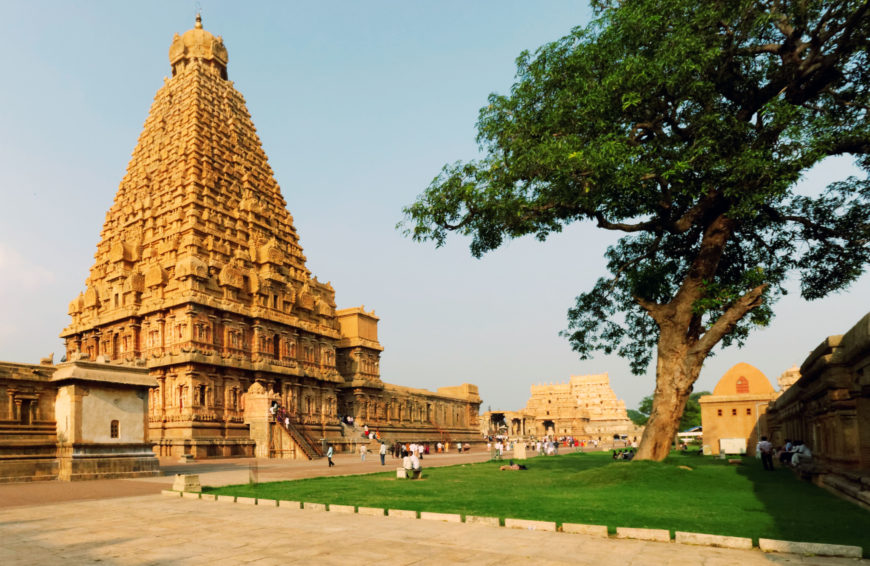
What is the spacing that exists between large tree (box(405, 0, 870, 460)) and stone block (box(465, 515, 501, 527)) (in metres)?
9.25

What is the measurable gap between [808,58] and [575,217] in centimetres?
743

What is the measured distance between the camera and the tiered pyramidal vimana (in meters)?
41.2

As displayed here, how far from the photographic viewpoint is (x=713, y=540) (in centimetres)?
912

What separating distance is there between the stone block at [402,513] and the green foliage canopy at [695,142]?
30.5ft

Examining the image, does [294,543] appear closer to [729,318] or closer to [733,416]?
[729,318]

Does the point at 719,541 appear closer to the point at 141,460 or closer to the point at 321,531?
the point at 321,531

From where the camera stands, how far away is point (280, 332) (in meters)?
49.2

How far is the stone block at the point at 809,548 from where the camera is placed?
809 centimetres

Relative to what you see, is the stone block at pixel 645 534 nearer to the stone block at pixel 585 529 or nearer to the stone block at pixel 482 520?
the stone block at pixel 585 529

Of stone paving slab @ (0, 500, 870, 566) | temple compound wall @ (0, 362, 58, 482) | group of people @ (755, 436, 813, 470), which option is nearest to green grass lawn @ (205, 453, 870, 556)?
group of people @ (755, 436, 813, 470)

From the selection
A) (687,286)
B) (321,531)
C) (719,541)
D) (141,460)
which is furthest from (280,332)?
(719,541)

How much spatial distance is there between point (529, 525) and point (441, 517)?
6.46ft

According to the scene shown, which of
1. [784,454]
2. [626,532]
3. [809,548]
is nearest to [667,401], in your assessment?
[784,454]

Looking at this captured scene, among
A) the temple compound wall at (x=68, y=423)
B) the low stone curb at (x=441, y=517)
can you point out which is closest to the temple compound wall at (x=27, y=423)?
the temple compound wall at (x=68, y=423)
